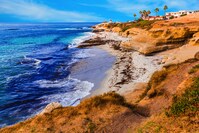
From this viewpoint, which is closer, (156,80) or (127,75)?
(156,80)

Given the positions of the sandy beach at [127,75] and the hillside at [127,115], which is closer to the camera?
the hillside at [127,115]

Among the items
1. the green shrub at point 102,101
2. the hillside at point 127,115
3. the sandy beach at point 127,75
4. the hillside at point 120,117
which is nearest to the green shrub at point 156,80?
the hillside at point 127,115

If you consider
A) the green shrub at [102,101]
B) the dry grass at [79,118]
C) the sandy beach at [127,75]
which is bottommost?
the sandy beach at [127,75]

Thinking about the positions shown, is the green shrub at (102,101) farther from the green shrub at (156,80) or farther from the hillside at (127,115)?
the green shrub at (156,80)

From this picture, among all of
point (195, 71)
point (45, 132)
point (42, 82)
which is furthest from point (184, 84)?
point (42, 82)

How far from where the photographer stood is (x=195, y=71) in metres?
16.0

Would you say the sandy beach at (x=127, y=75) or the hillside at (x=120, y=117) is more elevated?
the hillside at (x=120, y=117)

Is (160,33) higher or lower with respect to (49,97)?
higher

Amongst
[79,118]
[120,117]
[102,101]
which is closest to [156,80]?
[102,101]

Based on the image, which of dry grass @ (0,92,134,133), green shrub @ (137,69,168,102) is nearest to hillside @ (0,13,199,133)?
dry grass @ (0,92,134,133)

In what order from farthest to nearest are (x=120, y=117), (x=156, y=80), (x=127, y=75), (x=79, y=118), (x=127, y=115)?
(x=127, y=75), (x=156, y=80), (x=127, y=115), (x=120, y=117), (x=79, y=118)

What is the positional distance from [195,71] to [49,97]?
37.1ft

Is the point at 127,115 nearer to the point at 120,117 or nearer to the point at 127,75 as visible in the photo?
the point at 120,117

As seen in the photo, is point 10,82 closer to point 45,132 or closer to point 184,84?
point 45,132
